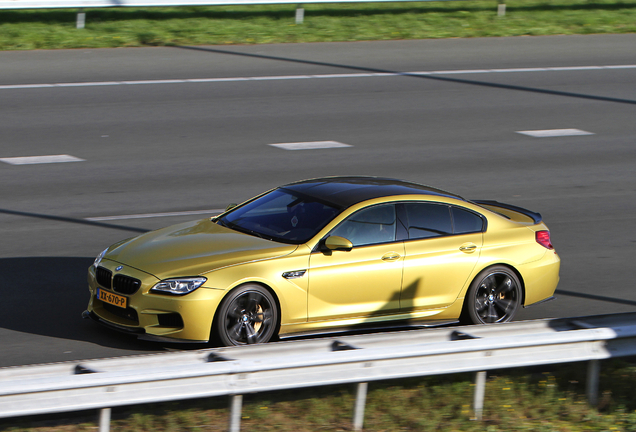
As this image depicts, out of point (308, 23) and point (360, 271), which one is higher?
point (308, 23)

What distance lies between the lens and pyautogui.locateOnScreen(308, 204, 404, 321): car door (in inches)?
327

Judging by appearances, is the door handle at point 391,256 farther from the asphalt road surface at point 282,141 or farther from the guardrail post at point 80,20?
the guardrail post at point 80,20

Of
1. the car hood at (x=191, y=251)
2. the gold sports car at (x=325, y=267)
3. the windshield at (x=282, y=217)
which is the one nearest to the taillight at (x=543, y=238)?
the gold sports car at (x=325, y=267)

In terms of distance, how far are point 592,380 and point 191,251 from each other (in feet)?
11.2

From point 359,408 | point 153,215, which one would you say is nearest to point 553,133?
point 153,215

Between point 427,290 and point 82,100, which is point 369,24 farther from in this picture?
point 427,290

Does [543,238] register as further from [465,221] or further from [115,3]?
[115,3]

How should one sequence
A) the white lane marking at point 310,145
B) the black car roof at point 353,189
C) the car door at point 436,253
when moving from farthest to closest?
1. the white lane marking at point 310,145
2. the black car roof at point 353,189
3. the car door at point 436,253

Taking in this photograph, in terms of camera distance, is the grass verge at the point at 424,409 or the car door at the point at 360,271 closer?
the grass verge at the point at 424,409

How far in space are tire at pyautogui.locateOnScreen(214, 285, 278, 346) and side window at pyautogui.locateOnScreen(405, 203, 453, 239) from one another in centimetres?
159

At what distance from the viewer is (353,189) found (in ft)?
29.9

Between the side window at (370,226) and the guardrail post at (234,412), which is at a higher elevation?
the side window at (370,226)

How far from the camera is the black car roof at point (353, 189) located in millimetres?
8875

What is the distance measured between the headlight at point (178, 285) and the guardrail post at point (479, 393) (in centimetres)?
232
